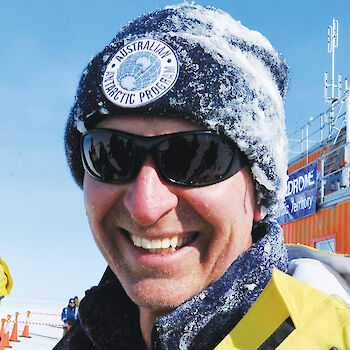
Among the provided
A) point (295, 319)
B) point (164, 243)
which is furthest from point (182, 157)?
point (295, 319)

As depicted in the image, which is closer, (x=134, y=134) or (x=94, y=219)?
(x=134, y=134)

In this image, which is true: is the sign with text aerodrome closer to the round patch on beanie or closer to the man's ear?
the man's ear

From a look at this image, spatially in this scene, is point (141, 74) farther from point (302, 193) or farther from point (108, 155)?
point (302, 193)

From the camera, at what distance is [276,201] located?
5.99 feet

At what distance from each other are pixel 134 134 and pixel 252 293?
0.67 m

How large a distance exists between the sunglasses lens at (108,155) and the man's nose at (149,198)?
0.07m

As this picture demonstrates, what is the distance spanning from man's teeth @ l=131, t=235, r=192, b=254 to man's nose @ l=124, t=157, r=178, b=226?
10 centimetres

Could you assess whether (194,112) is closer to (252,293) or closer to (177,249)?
(177,249)

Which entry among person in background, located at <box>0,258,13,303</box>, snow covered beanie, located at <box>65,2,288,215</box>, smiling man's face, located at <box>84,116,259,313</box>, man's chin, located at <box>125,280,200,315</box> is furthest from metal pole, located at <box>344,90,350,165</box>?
man's chin, located at <box>125,280,200,315</box>

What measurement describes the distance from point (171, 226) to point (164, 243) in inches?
2.9

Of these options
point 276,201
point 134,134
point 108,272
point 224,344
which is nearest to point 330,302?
point 224,344

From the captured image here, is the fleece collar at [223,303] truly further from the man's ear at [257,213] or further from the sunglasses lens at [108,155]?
the sunglasses lens at [108,155]

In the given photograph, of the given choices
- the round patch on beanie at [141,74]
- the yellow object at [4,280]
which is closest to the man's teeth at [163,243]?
the round patch on beanie at [141,74]

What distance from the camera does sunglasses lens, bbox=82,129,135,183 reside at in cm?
163
